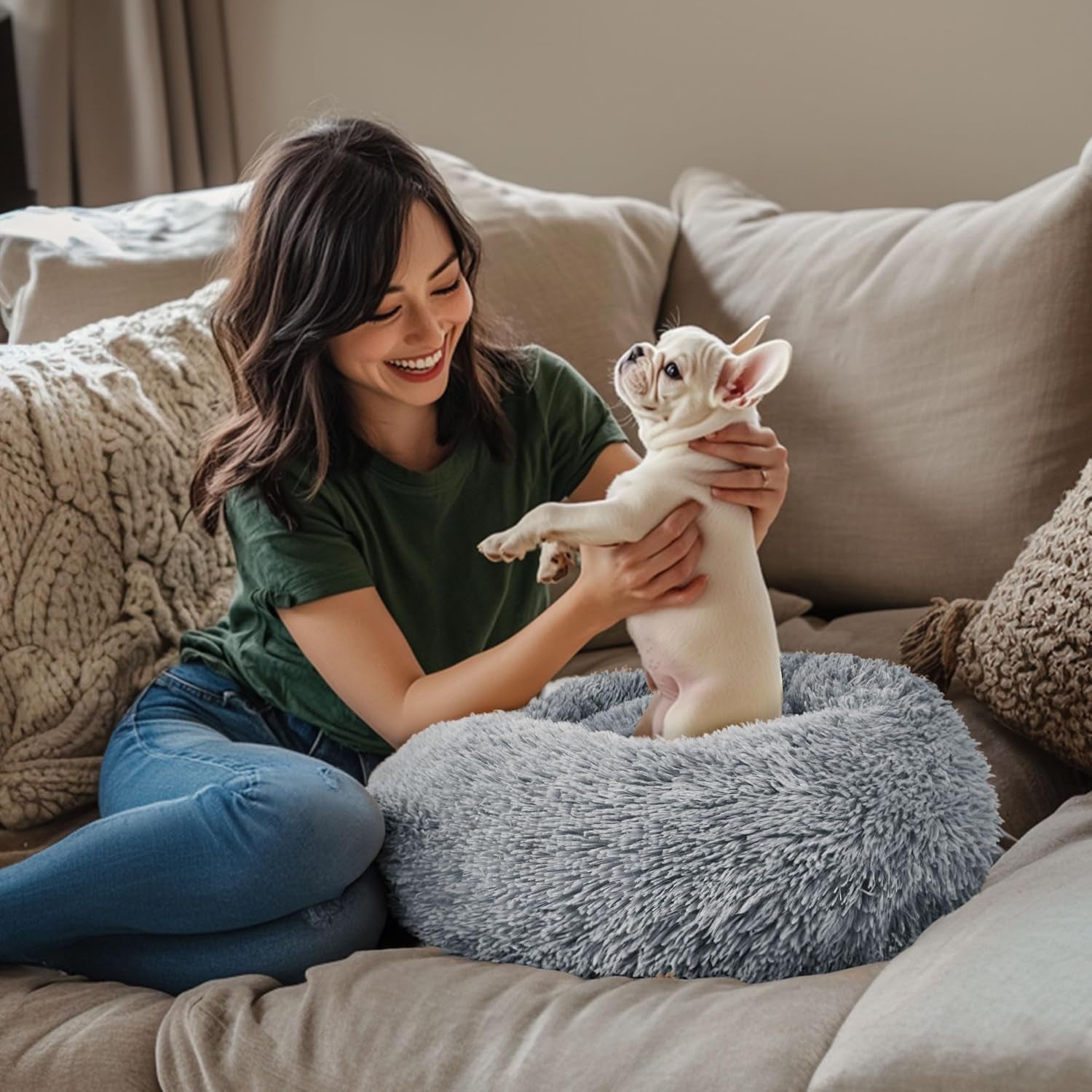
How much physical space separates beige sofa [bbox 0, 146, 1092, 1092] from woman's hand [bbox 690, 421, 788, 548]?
0.38m

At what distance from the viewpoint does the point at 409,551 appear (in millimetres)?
1524

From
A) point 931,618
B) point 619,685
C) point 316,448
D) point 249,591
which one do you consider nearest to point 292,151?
point 316,448

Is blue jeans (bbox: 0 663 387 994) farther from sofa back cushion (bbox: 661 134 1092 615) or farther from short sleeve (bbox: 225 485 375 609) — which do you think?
sofa back cushion (bbox: 661 134 1092 615)

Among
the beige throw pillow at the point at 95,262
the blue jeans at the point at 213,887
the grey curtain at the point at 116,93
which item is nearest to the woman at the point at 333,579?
the blue jeans at the point at 213,887

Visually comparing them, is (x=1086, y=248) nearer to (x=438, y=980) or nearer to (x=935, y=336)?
(x=935, y=336)

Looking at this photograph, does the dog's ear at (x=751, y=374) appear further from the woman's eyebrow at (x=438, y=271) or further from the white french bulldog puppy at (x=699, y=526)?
the woman's eyebrow at (x=438, y=271)

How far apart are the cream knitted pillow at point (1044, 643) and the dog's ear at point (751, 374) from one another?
391 millimetres

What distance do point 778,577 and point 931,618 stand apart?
1.25 ft

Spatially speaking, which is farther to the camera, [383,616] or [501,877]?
[383,616]

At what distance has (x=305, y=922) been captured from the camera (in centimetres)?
119

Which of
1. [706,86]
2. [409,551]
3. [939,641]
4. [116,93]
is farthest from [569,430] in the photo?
[116,93]

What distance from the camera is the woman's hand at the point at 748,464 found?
1.27 meters

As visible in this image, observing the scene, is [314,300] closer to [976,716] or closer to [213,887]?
[213,887]

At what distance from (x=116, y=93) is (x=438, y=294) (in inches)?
56.8
